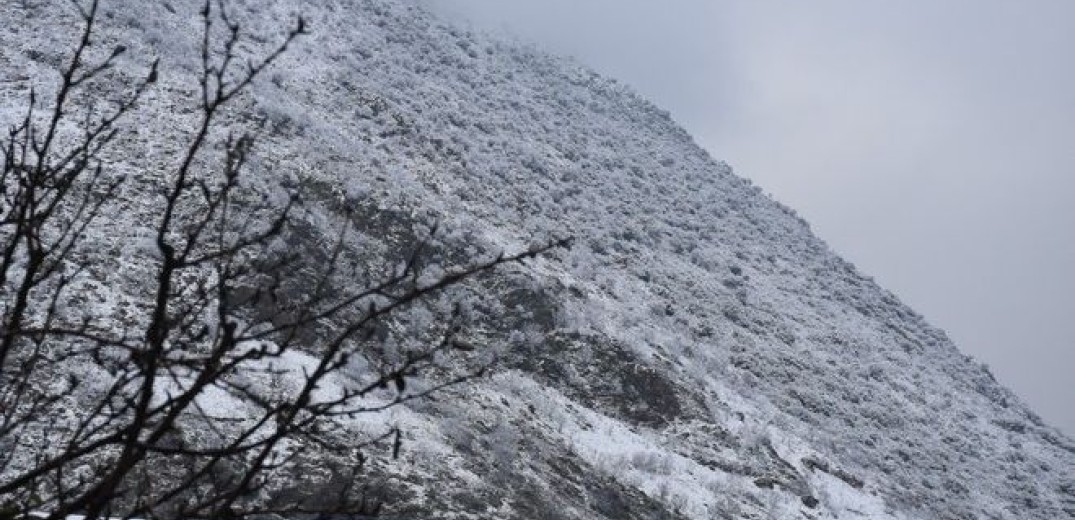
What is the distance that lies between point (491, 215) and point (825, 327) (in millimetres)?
12798

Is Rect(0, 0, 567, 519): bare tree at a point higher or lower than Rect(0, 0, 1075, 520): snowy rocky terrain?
lower

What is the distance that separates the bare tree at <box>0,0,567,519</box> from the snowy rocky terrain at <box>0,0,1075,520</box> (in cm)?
81

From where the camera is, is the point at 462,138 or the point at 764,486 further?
the point at 462,138

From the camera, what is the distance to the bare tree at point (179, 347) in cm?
162

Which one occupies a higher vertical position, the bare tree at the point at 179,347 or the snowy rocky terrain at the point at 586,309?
the snowy rocky terrain at the point at 586,309

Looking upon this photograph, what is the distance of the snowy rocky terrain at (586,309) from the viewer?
47.4 feet

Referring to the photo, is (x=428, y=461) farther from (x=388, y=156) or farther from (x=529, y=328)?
(x=388, y=156)

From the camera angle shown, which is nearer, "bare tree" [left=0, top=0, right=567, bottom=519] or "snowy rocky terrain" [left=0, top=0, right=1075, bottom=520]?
"bare tree" [left=0, top=0, right=567, bottom=519]

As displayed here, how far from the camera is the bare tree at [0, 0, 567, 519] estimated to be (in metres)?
1.62

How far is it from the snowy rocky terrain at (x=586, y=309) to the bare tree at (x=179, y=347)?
81 cm

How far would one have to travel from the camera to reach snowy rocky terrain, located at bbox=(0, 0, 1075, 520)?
14.5m

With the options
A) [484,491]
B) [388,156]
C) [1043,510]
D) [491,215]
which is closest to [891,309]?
[1043,510]

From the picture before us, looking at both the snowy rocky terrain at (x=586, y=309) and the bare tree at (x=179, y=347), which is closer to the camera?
the bare tree at (x=179, y=347)

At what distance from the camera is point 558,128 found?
117 feet
